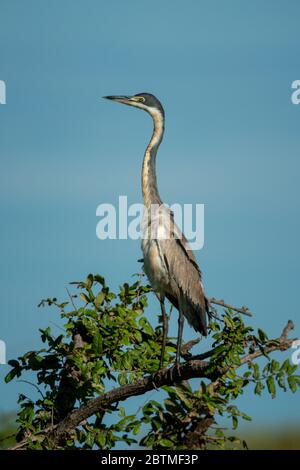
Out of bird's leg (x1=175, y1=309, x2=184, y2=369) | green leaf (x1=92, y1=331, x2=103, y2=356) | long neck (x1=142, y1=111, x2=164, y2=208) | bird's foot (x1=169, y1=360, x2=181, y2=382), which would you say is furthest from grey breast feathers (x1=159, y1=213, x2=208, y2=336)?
green leaf (x1=92, y1=331, x2=103, y2=356)

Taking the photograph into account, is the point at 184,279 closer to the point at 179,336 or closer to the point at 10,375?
the point at 179,336

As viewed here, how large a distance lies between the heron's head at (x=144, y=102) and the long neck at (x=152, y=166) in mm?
55

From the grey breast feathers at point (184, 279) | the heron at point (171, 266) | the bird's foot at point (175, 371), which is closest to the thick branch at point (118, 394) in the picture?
the bird's foot at point (175, 371)

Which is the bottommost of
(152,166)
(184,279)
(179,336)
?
(179,336)

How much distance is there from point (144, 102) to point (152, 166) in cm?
92

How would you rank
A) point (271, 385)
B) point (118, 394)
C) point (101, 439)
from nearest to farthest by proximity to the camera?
1. point (271, 385)
2. point (101, 439)
3. point (118, 394)

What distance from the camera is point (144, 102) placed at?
10523 mm

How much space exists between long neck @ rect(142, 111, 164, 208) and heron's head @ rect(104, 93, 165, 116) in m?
0.06

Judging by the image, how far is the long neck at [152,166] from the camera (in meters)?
9.75

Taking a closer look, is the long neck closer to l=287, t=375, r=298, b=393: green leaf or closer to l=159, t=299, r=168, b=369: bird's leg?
l=159, t=299, r=168, b=369: bird's leg

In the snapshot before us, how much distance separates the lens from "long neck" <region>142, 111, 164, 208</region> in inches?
384

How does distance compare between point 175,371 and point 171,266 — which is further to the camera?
point 171,266

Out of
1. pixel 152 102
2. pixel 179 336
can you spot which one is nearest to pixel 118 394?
pixel 179 336
